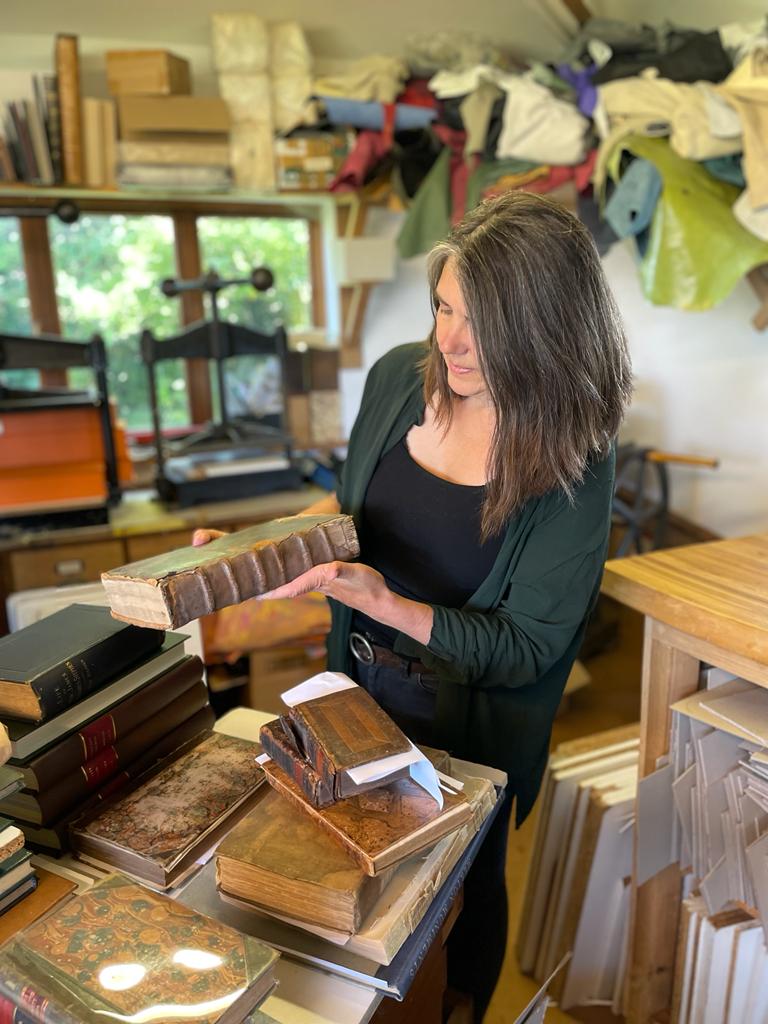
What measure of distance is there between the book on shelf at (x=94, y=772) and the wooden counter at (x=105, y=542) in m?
1.51

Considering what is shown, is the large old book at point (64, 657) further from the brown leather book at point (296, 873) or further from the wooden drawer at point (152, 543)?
the wooden drawer at point (152, 543)

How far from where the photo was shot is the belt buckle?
4.23 ft

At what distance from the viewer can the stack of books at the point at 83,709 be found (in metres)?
0.82

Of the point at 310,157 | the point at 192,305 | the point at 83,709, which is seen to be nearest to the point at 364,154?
the point at 310,157

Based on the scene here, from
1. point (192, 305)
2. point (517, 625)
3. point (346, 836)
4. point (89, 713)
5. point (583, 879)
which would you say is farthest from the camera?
point (192, 305)

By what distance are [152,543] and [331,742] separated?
1.81 meters

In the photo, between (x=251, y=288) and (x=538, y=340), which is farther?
(x=251, y=288)

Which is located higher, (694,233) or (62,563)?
(694,233)

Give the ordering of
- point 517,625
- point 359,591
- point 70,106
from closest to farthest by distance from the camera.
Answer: point 359,591 < point 517,625 < point 70,106

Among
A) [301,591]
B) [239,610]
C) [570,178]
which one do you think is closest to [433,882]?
[301,591]

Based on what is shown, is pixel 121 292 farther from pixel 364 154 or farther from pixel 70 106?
pixel 364 154

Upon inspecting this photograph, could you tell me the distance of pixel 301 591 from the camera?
996 millimetres

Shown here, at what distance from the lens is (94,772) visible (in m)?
0.87

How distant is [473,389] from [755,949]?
0.91 m
